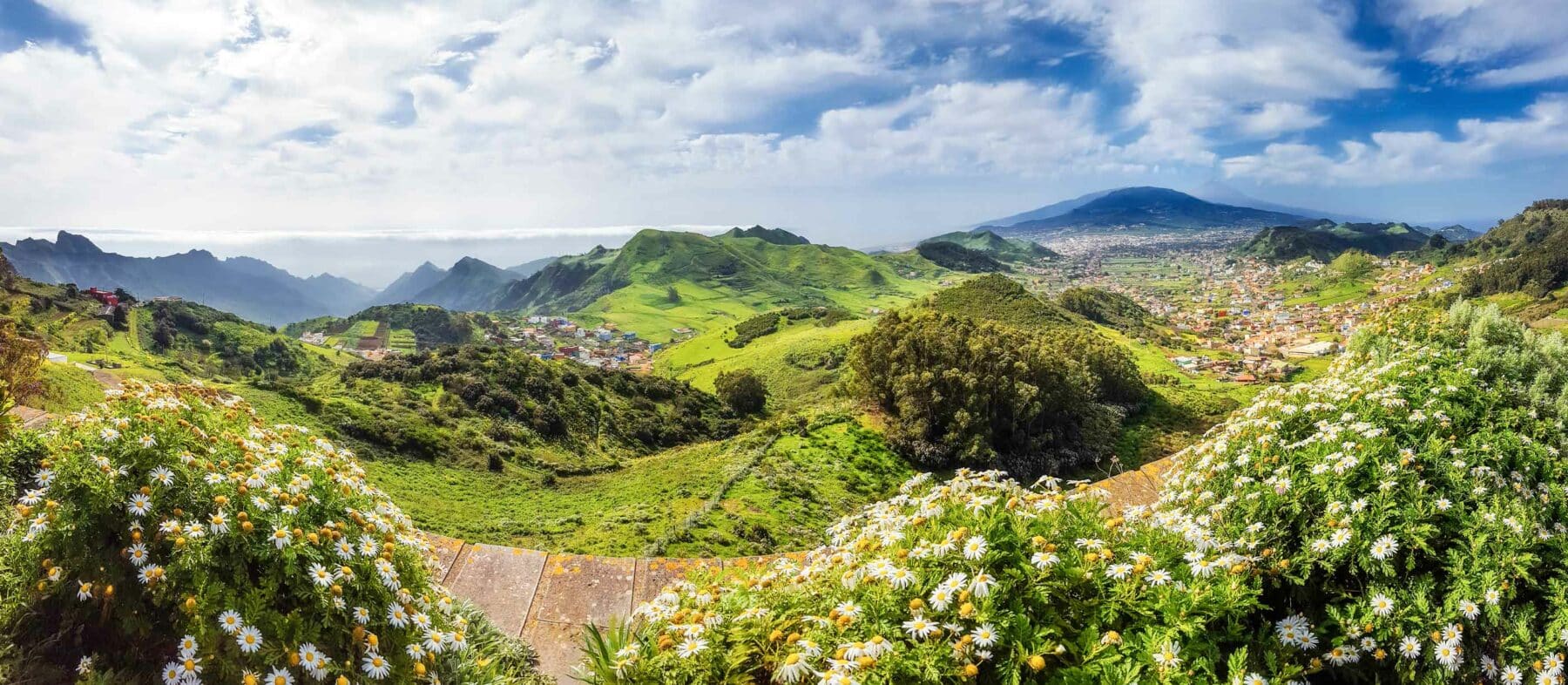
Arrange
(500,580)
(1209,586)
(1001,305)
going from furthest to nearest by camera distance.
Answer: (1001,305)
(500,580)
(1209,586)

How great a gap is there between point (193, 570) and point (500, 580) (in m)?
3.62

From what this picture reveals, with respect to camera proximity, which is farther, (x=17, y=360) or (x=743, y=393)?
(x=743, y=393)

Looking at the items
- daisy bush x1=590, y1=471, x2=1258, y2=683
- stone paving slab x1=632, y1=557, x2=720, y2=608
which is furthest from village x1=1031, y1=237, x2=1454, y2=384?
stone paving slab x1=632, y1=557, x2=720, y2=608

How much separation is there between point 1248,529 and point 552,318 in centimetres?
14257

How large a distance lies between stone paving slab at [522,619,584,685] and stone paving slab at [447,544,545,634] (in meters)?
0.15

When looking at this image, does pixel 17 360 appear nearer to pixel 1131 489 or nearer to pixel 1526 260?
pixel 1131 489

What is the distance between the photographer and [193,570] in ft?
9.30

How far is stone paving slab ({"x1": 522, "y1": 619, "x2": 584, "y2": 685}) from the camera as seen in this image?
510 cm

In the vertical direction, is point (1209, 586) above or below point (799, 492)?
above

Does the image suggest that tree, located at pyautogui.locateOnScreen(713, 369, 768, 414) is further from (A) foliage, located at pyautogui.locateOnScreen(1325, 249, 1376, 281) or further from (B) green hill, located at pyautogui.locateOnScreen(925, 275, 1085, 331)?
(A) foliage, located at pyautogui.locateOnScreen(1325, 249, 1376, 281)

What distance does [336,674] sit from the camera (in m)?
2.94

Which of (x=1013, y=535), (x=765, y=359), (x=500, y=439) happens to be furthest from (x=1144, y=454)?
(x=765, y=359)

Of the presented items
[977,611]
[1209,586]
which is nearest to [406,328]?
[977,611]

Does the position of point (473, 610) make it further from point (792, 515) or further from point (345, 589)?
point (792, 515)
